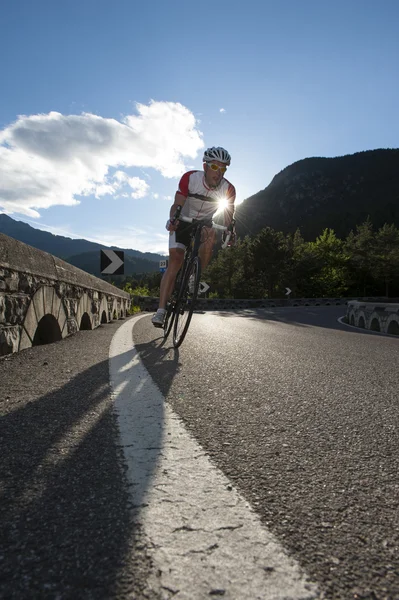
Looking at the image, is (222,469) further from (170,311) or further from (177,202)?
(170,311)

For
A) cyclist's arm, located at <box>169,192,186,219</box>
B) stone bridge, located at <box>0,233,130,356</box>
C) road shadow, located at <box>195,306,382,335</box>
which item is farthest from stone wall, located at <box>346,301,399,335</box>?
stone bridge, located at <box>0,233,130,356</box>

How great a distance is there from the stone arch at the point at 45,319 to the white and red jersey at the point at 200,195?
192cm

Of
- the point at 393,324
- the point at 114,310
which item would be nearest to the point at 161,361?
the point at 114,310

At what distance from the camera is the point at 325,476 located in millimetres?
1189

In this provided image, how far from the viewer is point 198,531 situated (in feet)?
2.83

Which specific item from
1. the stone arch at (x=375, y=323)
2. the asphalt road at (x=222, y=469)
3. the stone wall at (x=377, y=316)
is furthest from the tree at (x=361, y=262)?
the asphalt road at (x=222, y=469)

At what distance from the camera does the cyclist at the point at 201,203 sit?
4753mm

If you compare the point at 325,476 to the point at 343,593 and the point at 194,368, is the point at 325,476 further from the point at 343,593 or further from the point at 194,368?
the point at 194,368

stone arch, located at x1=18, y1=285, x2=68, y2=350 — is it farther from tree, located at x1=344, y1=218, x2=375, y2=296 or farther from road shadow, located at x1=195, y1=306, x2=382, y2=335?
tree, located at x1=344, y1=218, x2=375, y2=296

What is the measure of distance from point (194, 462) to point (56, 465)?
1.46 feet

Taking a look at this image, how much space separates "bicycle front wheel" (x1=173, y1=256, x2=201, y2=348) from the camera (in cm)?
479

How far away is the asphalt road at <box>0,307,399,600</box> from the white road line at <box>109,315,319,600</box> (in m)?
0.03

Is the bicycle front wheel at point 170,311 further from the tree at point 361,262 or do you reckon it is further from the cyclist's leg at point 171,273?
the tree at point 361,262

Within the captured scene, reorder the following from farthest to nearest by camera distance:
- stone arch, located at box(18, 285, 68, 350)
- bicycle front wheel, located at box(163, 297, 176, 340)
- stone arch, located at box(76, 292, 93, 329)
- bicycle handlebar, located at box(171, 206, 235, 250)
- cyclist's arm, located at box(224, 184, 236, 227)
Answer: stone arch, located at box(76, 292, 93, 329) < bicycle front wheel, located at box(163, 297, 176, 340) < cyclist's arm, located at box(224, 184, 236, 227) < bicycle handlebar, located at box(171, 206, 235, 250) < stone arch, located at box(18, 285, 68, 350)
